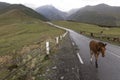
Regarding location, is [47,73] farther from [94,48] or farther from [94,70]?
[94,48]

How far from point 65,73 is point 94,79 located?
2013 millimetres

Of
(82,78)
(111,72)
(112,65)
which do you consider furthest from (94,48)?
(82,78)

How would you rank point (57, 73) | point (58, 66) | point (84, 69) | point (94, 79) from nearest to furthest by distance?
1. point (94, 79)
2. point (57, 73)
3. point (84, 69)
4. point (58, 66)

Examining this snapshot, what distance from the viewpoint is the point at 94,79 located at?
40.3 feet

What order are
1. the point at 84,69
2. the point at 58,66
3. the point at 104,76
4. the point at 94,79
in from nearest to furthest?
Answer: the point at 94,79, the point at 104,76, the point at 84,69, the point at 58,66

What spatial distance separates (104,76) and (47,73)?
307cm

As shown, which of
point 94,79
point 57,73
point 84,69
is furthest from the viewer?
point 84,69

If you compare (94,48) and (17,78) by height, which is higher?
(94,48)

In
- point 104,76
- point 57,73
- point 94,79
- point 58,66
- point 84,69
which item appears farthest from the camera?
point 58,66

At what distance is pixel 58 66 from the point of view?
1633 centimetres

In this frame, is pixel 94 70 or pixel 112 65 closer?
pixel 94 70

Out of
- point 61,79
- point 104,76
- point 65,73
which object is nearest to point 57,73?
point 65,73

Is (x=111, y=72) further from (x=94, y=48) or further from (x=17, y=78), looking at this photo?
(x=17, y=78)

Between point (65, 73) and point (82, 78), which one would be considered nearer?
point (82, 78)
